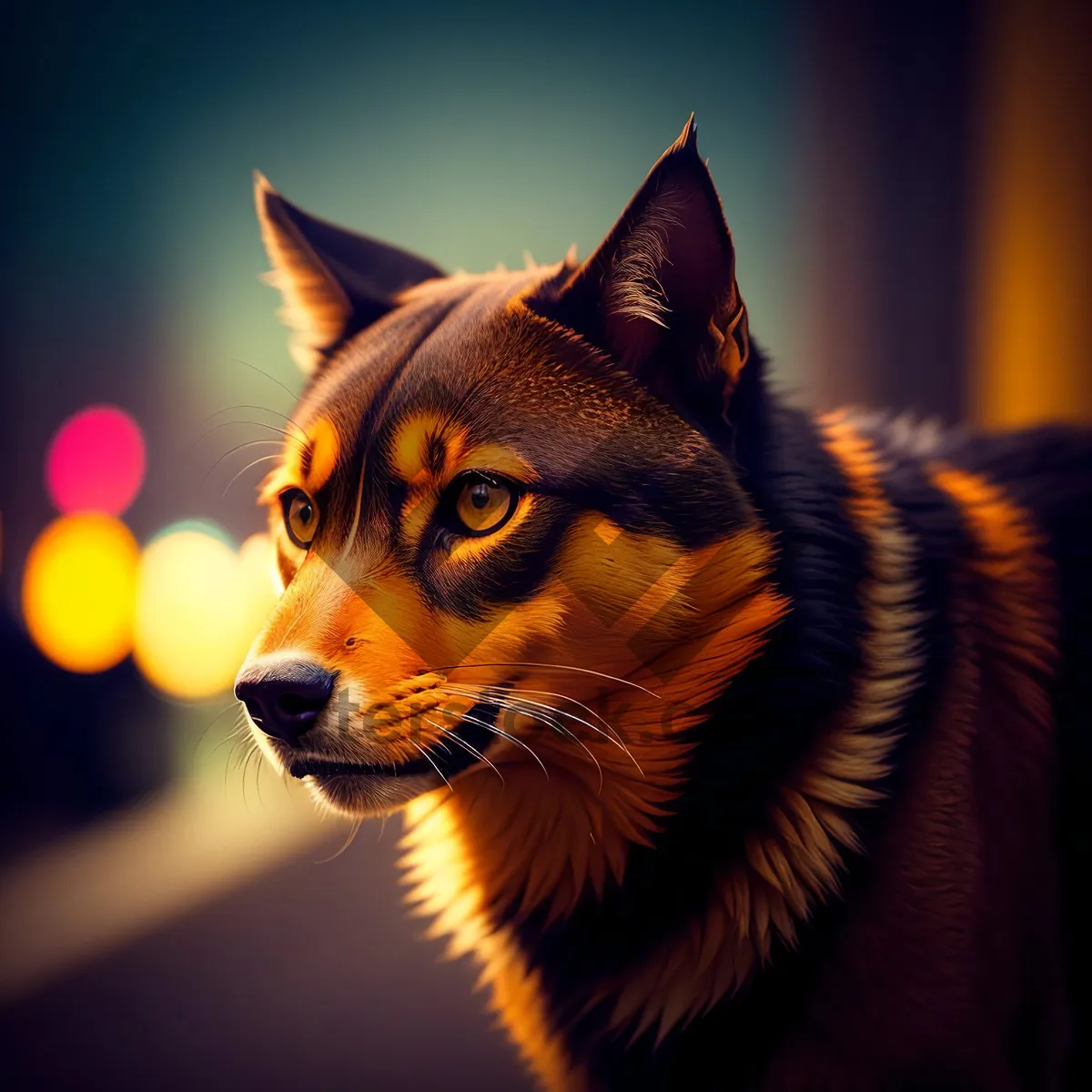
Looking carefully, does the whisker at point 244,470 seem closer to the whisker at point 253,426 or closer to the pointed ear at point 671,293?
the whisker at point 253,426

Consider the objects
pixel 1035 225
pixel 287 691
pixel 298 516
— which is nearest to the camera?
pixel 287 691

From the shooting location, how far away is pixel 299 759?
608 millimetres

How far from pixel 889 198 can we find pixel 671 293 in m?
1.07

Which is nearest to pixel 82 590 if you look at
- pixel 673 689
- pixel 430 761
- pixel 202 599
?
pixel 202 599

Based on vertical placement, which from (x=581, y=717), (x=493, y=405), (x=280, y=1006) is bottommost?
(x=280, y=1006)

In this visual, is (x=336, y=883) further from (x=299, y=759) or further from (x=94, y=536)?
(x=299, y=759)

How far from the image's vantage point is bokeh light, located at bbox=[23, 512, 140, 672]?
904 mm

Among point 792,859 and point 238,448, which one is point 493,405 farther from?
point 792,859

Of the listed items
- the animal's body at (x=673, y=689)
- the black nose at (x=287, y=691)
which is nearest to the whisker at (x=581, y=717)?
the animal's body at (x=673, y=689)

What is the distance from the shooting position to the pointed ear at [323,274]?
77 centimetres

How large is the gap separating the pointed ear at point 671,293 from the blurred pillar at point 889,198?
600 millimetres

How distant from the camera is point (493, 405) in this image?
2.20ft

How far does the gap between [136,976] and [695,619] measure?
872 mm

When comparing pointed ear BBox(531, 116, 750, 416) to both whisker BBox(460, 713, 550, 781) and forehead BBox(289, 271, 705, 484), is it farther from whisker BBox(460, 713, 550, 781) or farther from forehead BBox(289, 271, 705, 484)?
whisker BBox(460, 713, 550, 781)
